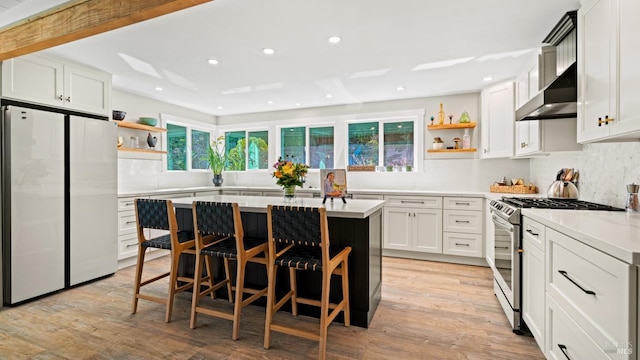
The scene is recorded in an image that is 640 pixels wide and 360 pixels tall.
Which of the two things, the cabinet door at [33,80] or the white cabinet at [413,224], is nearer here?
the cabinet door at [33,80]

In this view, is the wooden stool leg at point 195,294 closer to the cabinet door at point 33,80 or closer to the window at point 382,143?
the cabinet door at point 33,80

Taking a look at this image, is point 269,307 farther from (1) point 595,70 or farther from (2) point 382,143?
(2) point 382,143

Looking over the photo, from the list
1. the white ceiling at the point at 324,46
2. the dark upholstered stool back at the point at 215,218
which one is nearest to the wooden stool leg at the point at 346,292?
the dark upholstered stool back at the point at 215,218

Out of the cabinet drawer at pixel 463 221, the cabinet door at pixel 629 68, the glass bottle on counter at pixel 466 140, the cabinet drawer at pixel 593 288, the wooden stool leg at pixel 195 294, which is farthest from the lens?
the glass bottle on counter at pixel 466 140

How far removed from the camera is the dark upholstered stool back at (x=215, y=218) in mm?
2260

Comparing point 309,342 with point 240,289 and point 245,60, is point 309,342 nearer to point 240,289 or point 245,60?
point 240,289

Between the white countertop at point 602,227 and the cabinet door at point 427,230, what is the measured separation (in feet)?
6.57

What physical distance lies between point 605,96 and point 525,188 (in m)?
2.30

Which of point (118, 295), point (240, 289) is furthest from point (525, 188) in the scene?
point (118, 295)

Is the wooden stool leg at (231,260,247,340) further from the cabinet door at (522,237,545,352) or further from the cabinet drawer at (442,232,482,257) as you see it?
the cabinet drawer at (442,232,482,257)

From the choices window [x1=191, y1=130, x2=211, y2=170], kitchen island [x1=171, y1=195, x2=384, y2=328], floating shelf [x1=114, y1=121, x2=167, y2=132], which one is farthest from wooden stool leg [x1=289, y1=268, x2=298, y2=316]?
window [x1=191, y1=130, x2=211, y2=170]

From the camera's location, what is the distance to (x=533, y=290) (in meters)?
2.06

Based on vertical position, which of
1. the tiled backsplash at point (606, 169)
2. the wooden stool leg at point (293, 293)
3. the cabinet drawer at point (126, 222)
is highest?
the tiled backsplash at point (606, 169)

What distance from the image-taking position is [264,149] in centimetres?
610
